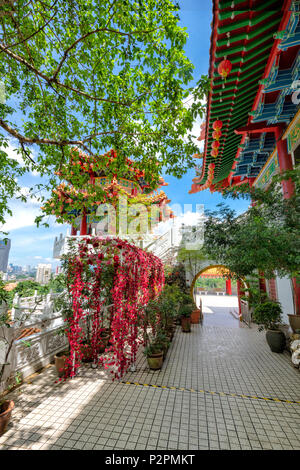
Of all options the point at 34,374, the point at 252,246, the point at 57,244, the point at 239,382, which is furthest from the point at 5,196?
the point at 57,244

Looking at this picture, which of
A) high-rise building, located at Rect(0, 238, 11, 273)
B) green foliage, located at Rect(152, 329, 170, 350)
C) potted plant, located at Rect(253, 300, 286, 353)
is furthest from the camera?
potted plant, located at Rect(253, 300, 286, 353)

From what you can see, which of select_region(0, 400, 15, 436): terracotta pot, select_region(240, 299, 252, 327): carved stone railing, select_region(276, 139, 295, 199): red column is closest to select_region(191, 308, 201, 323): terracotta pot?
select_region(240, 299, 252, 327): carved stone railing

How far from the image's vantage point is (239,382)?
4195 mm

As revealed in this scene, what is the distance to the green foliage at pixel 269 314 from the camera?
5969 mm

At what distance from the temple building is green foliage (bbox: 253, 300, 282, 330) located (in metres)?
0.41

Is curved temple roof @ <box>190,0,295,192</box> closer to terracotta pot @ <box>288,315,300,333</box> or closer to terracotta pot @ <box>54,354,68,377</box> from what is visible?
terracotta pot @ <box>288,315,300,333</box>

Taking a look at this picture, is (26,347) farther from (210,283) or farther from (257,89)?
(210,283)

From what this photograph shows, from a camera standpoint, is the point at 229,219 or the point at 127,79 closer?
the point at 229,219

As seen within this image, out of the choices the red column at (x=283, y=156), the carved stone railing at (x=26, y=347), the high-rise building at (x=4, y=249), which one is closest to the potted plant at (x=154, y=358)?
the carved stone railing at (x=26, y=347)

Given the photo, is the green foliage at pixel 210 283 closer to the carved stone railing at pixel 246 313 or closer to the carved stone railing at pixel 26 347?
the carved stone railing at pixel 246 313

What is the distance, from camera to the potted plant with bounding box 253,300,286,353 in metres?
5.71
